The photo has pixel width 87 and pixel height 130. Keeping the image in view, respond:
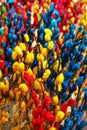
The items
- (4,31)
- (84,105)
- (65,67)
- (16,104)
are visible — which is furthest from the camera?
(4,31)

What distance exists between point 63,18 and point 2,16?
448 mm

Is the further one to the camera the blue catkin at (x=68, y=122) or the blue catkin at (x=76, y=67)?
the blue catkin at (x=76, y=67)

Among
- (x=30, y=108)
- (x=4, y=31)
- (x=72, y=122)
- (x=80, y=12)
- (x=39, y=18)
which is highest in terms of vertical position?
(x=80, y=12)

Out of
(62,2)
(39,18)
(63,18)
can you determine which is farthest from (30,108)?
(62,2)

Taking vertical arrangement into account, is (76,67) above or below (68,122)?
above

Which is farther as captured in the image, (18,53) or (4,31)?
(4,31)

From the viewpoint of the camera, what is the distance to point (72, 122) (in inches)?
46.2

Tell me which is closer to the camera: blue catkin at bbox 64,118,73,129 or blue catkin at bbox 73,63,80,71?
blue catkin at bbox 64,118,73,129

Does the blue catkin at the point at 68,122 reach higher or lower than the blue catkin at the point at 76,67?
lower

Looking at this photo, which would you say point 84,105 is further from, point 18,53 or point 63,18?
point 63,18

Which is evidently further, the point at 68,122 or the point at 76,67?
the point at 76,67

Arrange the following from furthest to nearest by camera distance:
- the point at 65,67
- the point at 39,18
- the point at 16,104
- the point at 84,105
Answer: the point at 39,18 → the point at 65,67 → the point at 16,104 → the point at 84,105

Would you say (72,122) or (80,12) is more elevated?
(80,12)

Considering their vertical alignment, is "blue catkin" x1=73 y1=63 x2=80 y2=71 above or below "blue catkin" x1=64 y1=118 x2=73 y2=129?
above
